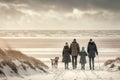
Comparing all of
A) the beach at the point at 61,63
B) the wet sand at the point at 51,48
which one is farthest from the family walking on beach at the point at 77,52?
the wet sand at the point at 51,48

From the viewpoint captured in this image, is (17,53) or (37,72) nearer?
(37,72)

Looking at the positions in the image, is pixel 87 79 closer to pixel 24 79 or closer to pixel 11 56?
pixel 24 79

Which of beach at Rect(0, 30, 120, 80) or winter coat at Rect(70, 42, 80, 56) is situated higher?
winter coat at Rect(70, 42, 80, 56)

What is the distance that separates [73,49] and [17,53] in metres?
4.64

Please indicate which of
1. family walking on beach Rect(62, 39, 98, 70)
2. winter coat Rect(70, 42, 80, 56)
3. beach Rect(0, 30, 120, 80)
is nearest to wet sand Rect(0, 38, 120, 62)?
beach Rect(0, 30, 120, 80)

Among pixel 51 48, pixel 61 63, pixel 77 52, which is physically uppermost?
pixel 77 52

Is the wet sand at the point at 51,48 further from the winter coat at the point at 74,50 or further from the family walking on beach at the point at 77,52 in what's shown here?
the winter coat at the point at 74,50

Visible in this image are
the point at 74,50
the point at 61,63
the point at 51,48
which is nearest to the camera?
the point at 74,50

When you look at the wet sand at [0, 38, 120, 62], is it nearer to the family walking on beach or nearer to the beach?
the beach

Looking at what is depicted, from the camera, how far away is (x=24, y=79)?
18.4 metres

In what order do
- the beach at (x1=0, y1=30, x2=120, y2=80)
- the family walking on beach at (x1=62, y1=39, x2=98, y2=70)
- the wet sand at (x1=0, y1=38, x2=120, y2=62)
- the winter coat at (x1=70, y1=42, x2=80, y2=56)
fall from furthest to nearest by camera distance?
the wet sand at (x1=0, y1=38, x2=120, y2=62)
the winter coat at (x1=70, y1=42, x2=80, y2=56)
the family walking on beach at (x1=62, y1=39, x2=98, y2=70)
the beach at (x1=0, y1=30, x2=120, y2=80)

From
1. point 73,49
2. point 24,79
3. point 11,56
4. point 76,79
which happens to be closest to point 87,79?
point 76,79

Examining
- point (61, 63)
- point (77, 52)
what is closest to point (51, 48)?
point (61, 63)

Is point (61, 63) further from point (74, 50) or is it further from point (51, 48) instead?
point (51, 48)
